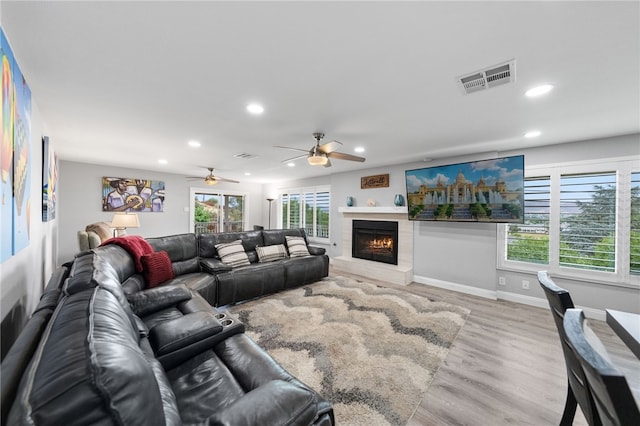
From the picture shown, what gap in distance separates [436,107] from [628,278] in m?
3.30

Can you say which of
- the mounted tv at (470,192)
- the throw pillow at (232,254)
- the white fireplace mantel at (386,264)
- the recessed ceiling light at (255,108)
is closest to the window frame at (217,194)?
the throw pillow at (232,254)

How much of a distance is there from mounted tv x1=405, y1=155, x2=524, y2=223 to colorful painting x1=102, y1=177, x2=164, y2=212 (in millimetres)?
6231

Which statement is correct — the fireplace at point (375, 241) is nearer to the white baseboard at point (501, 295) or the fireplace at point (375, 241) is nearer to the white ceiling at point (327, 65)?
the white baseboard at point (501, 295)

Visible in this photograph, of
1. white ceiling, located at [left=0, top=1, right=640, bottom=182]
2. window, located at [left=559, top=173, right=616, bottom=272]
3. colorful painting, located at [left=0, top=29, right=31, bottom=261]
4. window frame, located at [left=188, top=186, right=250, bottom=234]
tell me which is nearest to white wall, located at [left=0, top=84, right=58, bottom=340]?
colorful painting, located at [left=0, top=29, right=31, bottom=261]

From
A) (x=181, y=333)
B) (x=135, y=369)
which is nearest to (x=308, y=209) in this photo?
(x=181, y=333)

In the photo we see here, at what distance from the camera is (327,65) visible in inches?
67.3

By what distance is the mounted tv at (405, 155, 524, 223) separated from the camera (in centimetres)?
340

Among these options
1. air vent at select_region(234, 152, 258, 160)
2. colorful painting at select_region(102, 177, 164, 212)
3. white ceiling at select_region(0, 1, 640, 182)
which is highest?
white ceiling at select_region(0, 1, 640, 182)

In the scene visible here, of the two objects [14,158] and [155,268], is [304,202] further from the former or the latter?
[14,158]

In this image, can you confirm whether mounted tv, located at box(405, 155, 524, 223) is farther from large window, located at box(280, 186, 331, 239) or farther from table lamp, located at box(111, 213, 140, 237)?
table lamp, located at box(111, 213, 140, 237)

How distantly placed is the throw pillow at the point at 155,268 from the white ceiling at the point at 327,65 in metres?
1.62

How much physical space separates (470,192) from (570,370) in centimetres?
306

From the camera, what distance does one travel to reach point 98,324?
2.70ft

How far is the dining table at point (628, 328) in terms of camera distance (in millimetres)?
1129
